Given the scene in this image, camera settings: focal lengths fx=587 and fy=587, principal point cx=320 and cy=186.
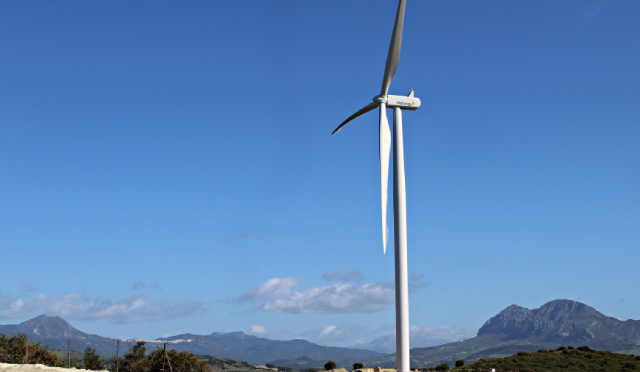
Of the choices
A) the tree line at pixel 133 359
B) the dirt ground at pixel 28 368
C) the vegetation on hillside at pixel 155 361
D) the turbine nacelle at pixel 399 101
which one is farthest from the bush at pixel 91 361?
the turbine nacelle at pixel 399 101

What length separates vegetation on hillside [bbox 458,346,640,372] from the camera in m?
84.1

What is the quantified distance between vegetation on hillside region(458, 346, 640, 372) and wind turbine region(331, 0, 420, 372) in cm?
4847

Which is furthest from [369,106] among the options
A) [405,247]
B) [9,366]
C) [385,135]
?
[9,366]

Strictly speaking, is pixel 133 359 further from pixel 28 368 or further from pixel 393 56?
pixel 393 56

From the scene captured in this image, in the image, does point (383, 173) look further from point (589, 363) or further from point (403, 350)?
point (589, 363)

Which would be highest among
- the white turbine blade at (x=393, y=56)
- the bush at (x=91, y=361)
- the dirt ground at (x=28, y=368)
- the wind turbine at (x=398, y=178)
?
the white turbine blade at (x=393, y=56)

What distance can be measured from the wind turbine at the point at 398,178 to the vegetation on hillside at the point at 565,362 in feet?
159

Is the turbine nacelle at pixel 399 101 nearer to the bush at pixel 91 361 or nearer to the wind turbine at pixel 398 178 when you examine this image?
the wind turbine at pixel 398 178

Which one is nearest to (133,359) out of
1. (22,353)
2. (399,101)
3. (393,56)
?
(22,353)

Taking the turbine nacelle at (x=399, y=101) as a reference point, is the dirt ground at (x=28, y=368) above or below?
below

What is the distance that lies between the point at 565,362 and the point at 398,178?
219 ft

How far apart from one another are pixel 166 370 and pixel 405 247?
59.1 metres

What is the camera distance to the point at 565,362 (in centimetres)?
8962

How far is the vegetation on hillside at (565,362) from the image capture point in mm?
84125
